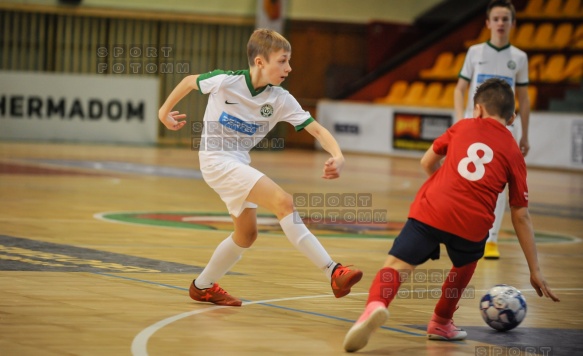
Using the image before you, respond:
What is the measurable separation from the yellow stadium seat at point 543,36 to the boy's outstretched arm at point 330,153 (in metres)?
21.1

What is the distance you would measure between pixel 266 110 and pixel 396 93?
22188 mm

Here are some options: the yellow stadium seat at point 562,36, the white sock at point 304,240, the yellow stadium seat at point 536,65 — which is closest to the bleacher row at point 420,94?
the yellow stadium seat at point 536,65

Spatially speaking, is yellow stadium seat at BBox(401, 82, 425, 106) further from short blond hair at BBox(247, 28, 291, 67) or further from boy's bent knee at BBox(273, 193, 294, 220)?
boy's bent knee at BBox(273, 193, 294, 220)

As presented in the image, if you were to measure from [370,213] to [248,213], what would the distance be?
23.9 feet

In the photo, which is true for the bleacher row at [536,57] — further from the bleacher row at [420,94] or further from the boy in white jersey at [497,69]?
the boy in white jersey at [497,69]

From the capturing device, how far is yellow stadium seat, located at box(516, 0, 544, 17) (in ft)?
92.3

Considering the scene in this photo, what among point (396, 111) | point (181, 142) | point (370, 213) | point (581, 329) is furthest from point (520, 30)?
point (581, 329)

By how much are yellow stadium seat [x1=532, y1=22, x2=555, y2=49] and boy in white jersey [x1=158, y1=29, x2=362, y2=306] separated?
21.0 meters

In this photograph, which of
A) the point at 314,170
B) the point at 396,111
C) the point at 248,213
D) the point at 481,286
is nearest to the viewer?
the point at 248,213

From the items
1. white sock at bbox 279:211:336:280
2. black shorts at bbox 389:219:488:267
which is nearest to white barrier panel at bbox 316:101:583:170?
white sock at bbox 279:211:336:280

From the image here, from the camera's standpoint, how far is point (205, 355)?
17.8 ft

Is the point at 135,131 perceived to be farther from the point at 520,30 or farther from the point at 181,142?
the point at 520,30

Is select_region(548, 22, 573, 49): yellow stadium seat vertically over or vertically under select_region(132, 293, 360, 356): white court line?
over

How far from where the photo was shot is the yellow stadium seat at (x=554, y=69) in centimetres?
2568
